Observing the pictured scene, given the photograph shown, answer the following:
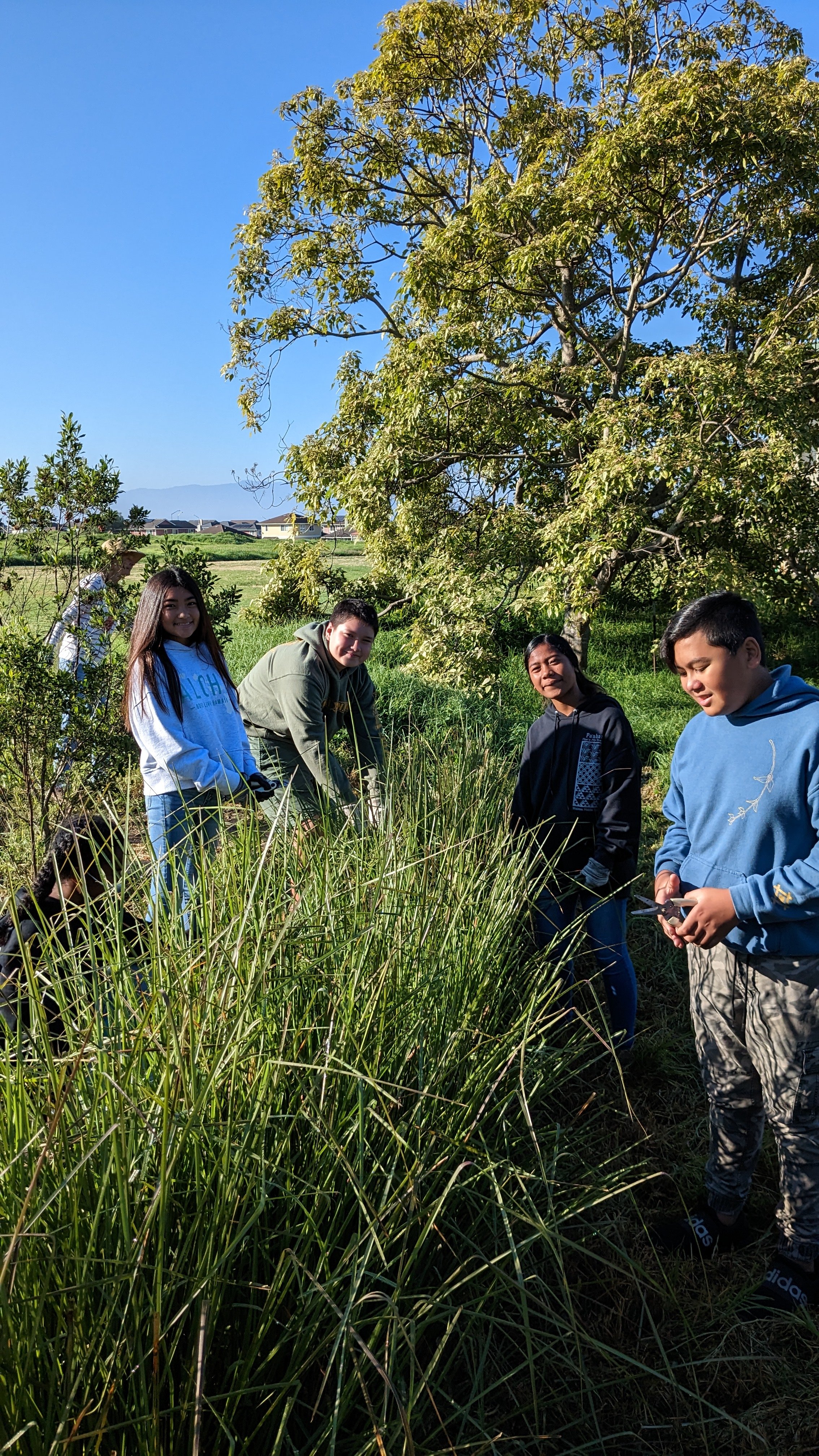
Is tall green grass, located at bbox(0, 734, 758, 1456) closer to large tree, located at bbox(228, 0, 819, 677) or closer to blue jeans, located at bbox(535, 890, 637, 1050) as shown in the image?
blue jeans, located at bbox(535, 890, 637, 1050)

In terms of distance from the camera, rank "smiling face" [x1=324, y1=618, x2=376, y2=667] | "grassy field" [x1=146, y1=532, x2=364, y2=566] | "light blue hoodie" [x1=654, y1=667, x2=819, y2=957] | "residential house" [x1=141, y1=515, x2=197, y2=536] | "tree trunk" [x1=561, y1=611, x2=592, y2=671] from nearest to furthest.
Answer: "light blue hoodie" [x1=654, y1=667, x2=819, y2=957] < "smiling face" [x1=324, y1=618, x2=376, y2=667] < "residential house" [x1=141, y1=515, x2=197, y2=536] < "grassy field" [x1=146, y1=532, x2=364, y2=566] < "tree trunk" [x1=561, y1=611, x2=592, y2=671]

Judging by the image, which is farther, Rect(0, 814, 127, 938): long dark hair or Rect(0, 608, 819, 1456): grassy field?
Rect(0, 814, 127, 938): long dark hair

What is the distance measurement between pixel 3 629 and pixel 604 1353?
3.31 m

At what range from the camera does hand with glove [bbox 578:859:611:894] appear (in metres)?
2.79

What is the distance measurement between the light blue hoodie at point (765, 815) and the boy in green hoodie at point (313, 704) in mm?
1140

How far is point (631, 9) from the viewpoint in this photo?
9227 millimetres

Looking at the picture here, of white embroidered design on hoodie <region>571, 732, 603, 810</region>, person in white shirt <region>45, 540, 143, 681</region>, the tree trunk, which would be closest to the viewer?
white embroidered design on hoodie <region>571, 732, 603, 810</region>

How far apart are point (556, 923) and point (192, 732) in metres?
1.37

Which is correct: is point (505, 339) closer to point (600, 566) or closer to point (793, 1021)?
point (600, 566)

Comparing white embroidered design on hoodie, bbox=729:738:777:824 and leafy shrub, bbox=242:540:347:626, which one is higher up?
leafy shrub, bbox=242:540:347:626

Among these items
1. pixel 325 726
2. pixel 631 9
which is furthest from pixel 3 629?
pixel 631 9

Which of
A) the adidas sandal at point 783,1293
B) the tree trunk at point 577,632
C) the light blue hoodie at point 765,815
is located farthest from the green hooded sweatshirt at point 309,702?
the tree trunk at point 577,632

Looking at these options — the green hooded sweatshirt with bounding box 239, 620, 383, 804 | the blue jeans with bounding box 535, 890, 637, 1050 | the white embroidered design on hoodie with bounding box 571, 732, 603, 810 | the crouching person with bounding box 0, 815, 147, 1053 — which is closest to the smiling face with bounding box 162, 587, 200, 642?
the green hooded sweatshirt with bounding box 239, 620, 383, 804

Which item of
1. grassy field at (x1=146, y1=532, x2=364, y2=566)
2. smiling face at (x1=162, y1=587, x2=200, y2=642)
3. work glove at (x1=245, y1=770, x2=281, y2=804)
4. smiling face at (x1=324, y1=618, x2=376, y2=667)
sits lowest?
work glove at (x1=245, y1=770, x2=281, y2=804)
